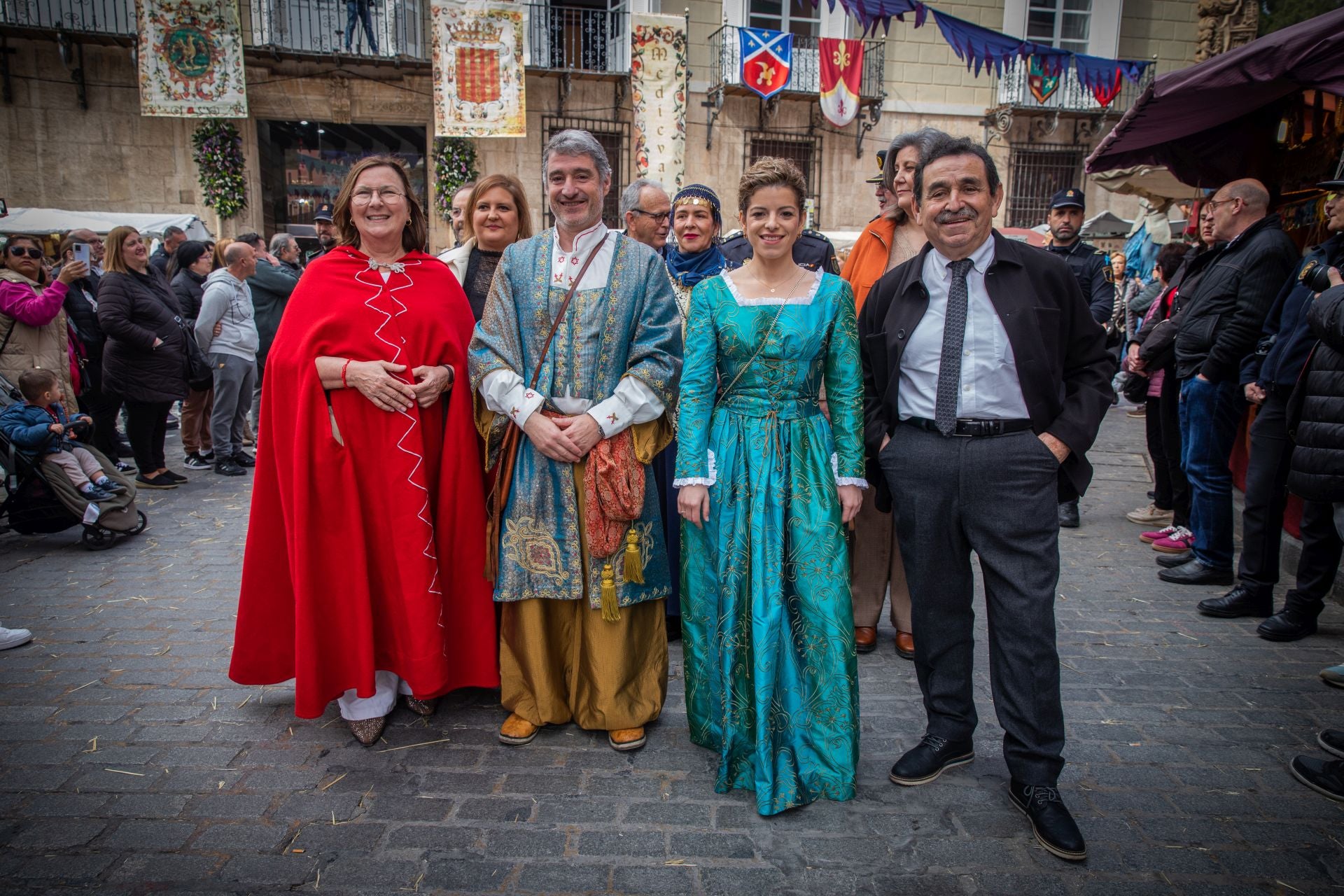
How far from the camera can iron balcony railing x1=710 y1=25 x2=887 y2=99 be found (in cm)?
1512

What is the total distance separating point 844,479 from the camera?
276cm

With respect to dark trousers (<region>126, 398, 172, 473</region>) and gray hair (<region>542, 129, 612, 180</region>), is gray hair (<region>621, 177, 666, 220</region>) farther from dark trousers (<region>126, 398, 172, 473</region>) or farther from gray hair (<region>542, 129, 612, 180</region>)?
dark trousers (<region>126, 398, 172, 473</region>)

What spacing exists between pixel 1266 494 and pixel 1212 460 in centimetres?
50

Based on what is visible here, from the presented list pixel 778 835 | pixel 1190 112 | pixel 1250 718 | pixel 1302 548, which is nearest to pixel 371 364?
pixel 778 835

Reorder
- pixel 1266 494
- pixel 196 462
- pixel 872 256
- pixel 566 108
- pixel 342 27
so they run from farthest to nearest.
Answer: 1. pixel 566 108
2. pixel 342 27
3. pixel 196 462
4. pixel 1266 494
5. pixel 872 256

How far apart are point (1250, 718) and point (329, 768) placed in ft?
11.5

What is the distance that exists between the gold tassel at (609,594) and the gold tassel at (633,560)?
57 mm

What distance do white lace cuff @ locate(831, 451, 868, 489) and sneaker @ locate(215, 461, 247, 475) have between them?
6.79m

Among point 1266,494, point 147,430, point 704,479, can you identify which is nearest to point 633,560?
point 704,479

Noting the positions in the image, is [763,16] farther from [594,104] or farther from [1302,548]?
[1302,548]

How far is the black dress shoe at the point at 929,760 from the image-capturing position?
2795mm

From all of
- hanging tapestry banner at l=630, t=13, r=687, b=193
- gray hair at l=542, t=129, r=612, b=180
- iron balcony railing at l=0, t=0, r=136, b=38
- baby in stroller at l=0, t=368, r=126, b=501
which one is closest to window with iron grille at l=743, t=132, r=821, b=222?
hanging tapestry banner at l=630, t=13, r=687, b=193

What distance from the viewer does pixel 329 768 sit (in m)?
2.91

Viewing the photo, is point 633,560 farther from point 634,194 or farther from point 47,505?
point 47,505
